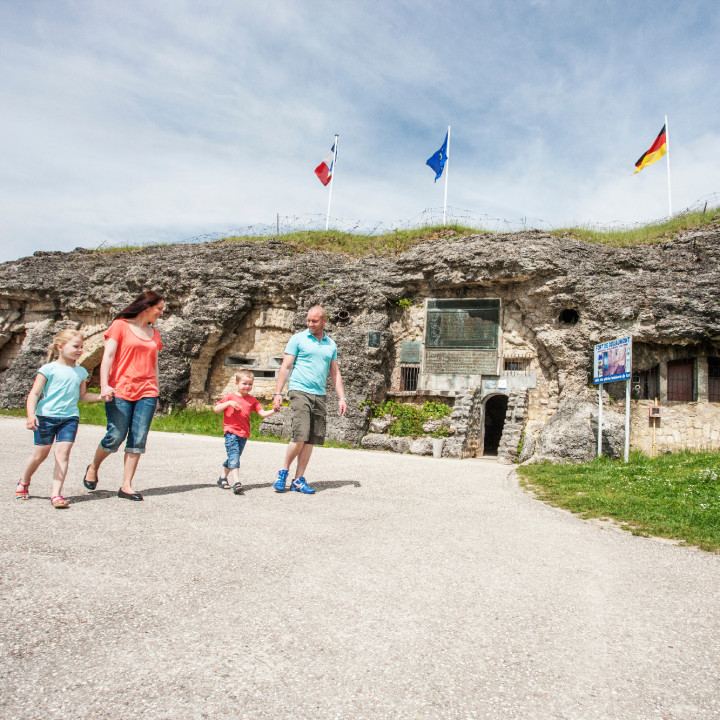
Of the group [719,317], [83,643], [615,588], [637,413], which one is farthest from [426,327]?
[83,643]

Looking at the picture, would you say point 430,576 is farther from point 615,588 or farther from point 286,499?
point 286,499

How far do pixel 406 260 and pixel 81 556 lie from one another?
51.1 ft

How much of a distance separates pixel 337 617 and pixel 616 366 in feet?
34.6

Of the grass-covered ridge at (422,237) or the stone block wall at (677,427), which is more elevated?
the grass-covered ridge at (422,237)

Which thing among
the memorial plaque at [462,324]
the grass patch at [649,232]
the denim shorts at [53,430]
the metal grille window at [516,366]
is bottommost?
the denim shorts at [53,430]

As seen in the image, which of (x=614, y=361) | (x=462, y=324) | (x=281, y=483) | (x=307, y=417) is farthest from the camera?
(x=462, y=324)

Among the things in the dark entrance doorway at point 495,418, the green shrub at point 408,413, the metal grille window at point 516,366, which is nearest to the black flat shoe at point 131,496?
the green shrub at point 408,413

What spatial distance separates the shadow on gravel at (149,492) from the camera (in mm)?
5081

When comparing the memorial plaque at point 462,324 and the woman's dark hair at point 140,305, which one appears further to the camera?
the memorial plaque at point 462,324

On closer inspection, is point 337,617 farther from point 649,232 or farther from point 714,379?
point 649,232

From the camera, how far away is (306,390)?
6.32m

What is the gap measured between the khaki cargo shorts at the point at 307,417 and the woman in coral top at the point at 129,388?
5.28 ft

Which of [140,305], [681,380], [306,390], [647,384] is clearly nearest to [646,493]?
[306,390]

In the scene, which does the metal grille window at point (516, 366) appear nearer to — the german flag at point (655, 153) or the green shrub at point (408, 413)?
the green shrub at point (408, 413)
